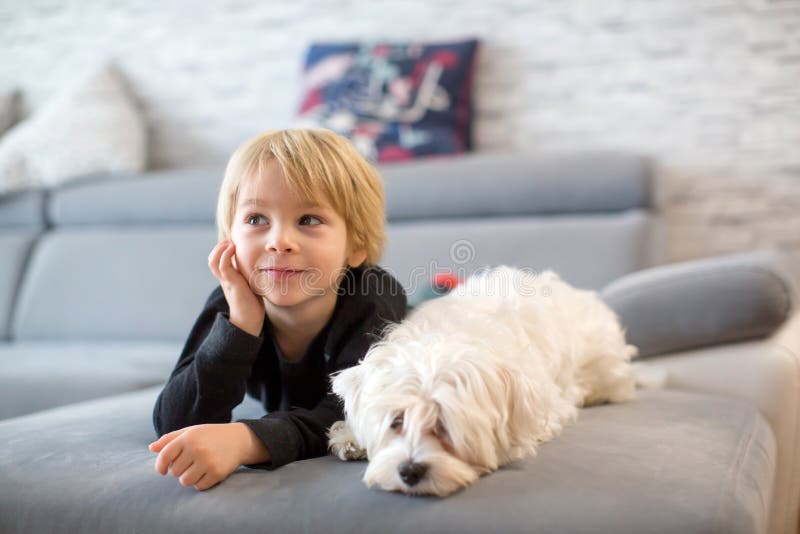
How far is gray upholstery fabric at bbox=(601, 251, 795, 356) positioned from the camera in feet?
5.20

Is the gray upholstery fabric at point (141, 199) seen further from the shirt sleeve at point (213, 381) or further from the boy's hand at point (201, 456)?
the boy's hand at point (201, 456)

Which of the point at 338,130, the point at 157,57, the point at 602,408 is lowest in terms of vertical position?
the point at 602,408

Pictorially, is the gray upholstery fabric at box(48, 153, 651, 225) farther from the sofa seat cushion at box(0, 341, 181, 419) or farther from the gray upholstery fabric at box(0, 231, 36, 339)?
the sofa seat cushion at box(0, 341, 181, 419)

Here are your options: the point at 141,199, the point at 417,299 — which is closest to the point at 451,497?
the point at 417,299

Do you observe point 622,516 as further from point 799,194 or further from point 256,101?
point 256,101

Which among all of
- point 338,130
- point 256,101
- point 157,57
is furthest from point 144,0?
point 338,130

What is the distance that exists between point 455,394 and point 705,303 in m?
0.83

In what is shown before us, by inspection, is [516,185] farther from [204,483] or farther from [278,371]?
[204,483]

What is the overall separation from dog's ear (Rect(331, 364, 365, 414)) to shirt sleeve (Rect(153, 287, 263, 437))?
0.20 m

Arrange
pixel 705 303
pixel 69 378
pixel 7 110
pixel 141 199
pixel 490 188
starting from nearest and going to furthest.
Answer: pixel 705 303 → pixel 69 378 → pixel 490 188 → pixel 141 199 → pixel 7 110

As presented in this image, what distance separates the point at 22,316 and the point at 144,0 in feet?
5.04

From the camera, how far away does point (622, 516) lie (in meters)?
0.89

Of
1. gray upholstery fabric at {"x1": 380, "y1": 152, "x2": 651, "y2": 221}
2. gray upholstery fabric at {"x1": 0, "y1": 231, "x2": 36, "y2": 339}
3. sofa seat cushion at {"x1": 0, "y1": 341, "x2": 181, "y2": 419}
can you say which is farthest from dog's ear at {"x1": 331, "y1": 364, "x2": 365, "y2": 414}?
gray upholstery fabric at {"x1": 0, "y1": 231, "x2": 36, "y2": 339}

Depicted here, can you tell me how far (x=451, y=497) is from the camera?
97 centimetres
